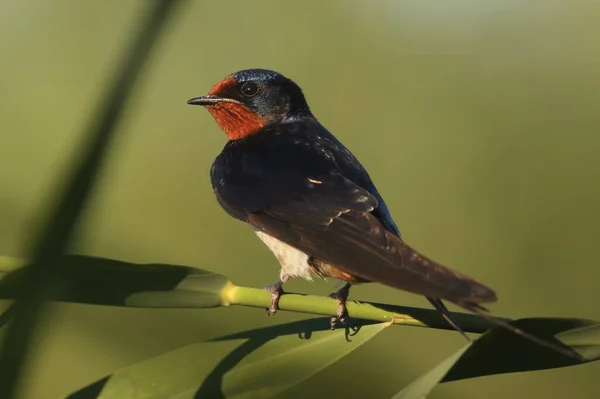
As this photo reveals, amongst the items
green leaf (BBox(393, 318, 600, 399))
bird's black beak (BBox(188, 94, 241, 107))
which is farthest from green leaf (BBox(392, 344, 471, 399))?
bird's black beak (BBox(188, 94, 241, 107))

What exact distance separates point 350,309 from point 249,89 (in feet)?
2.68

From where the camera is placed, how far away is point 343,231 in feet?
2.98

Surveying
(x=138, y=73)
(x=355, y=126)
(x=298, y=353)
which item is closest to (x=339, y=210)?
(x=298, y=353)

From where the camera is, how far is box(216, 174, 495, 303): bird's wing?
0.59 meters

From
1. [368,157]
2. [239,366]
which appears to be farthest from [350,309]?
[368,157]

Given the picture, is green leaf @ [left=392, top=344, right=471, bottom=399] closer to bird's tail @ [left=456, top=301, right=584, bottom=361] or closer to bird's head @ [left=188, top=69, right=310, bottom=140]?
bird's tail @ [left=456, top=301, right=584, bottom=361]

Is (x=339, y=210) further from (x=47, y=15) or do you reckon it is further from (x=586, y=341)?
(x=47, y=15)

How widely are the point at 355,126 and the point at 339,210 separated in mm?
1284

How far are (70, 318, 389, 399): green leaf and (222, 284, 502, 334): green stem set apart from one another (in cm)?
2

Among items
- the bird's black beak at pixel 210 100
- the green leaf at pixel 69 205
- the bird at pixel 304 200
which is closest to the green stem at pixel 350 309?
the bird at pixel 304 200

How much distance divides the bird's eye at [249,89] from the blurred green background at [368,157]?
0.31 meters

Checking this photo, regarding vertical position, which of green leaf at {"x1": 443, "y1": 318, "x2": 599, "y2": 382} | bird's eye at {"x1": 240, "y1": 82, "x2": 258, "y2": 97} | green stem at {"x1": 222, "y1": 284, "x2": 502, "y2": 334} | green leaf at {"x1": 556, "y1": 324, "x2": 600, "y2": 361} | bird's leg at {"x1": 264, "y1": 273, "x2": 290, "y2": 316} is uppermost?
bird's eye at {"x1": 240, "y1": 82, "x2": 258, "y2": 97}

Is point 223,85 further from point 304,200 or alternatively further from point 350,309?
point 350,309

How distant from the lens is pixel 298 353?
2.00 feet
